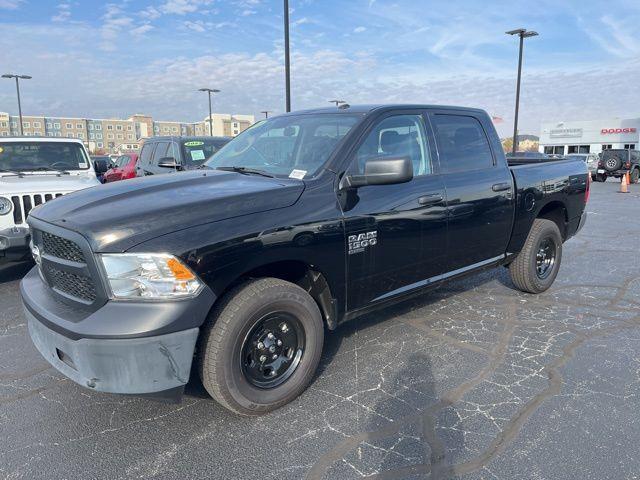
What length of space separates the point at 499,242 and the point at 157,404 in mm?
3280

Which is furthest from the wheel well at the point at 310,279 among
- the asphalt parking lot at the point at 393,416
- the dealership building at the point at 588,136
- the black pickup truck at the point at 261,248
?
the dealership building at the point at 588,136

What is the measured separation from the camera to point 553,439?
2707 millimetres

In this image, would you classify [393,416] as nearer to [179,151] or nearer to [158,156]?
[179,151]

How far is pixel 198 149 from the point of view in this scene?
978 cm

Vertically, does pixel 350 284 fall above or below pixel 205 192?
below

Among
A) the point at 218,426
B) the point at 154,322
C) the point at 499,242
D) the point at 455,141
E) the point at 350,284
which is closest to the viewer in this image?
the point at 154,322

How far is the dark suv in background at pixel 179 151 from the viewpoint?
9.57m

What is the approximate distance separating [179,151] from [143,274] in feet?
25.0

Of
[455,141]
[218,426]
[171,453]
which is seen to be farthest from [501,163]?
[171,453]

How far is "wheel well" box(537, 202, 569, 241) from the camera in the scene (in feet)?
17.7

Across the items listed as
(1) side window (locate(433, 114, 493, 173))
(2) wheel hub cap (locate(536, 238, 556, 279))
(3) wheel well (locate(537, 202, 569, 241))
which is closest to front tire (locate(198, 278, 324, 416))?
(1) side window (locate(433, 114, 493, 173))

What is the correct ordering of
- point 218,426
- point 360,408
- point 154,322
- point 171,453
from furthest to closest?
1. point 360,408
2. point 218,426
3. point 171,453
4. point 154,322

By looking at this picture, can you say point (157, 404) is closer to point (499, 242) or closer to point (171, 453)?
point (171, 453)

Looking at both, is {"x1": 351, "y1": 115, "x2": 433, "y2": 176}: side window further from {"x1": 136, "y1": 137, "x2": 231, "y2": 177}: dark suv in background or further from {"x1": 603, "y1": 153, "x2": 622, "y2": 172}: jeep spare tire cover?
{"x1": 603, "y1": 153, "x2": 622, "y2": 172}: jeep spare tire cover
